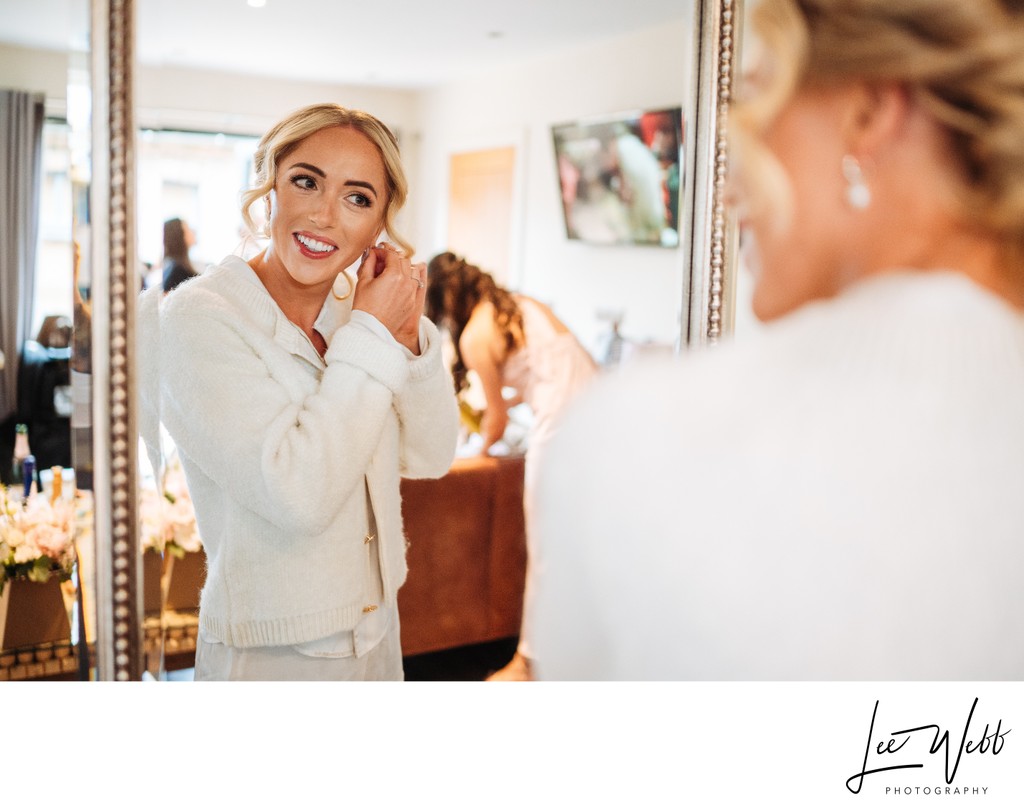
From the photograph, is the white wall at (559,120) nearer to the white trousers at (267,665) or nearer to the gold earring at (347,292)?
the gold earring at (347,292)

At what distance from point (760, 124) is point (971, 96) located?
19 cm

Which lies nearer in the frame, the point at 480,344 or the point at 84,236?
the point at 84,236

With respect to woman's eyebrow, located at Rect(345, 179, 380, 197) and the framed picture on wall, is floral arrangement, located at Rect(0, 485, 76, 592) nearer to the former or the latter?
woman's eyebrow, located at Rect(345, 179, 380, 197)

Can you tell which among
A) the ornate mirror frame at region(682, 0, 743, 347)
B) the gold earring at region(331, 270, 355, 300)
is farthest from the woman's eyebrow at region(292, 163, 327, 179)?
the ornate mirror frame at region(682, 0, 743, 347)

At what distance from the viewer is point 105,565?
938 millimetres

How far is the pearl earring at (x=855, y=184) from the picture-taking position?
844 mm

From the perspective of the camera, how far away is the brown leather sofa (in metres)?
1.06

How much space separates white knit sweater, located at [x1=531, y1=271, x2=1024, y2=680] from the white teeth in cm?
35

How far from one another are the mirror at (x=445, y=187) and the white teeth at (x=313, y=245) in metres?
0.09

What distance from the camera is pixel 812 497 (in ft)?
2.66

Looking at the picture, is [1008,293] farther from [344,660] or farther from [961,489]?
[344,660]
